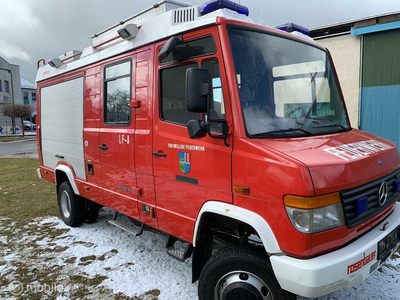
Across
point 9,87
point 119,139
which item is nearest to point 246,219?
point 119,139

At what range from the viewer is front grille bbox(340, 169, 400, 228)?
2.22 meters

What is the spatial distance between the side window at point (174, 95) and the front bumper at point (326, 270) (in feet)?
4.85

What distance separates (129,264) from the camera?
388 cm

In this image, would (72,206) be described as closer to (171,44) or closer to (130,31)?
(130,31)

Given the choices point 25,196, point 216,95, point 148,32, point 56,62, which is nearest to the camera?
point 216,95

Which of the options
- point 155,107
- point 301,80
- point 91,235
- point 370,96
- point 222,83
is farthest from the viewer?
point 370,96

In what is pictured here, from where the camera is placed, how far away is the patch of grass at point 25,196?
6043mm

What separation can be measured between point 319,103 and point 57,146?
4.39 m

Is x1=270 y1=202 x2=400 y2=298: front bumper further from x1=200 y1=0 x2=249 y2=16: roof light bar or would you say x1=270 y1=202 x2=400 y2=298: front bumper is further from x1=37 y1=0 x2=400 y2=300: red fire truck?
x1=200 y1=0 x2=249 y2=16: roof light bar

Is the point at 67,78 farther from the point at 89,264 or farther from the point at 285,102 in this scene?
the point at 285,102

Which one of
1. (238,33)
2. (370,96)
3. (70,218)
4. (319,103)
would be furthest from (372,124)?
(70,218)

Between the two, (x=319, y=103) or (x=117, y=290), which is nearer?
(x=319, y=103)

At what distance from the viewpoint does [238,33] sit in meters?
2.60

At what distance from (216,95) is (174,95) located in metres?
0.61
